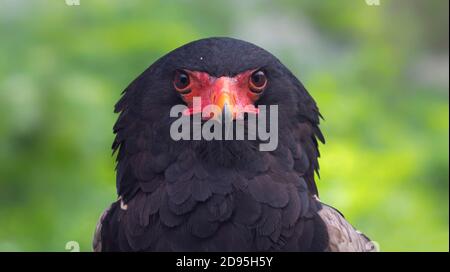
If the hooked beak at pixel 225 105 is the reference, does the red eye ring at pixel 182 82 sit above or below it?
above

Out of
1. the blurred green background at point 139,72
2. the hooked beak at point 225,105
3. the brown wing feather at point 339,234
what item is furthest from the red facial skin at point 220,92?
the blurred green background at point 139,72

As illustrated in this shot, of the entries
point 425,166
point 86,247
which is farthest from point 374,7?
point 86,247

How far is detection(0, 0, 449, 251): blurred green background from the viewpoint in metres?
6.31

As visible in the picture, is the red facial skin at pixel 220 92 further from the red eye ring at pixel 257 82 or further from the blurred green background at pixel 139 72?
the blurred green background at pixel 139 72

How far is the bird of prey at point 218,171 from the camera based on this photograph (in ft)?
13.9

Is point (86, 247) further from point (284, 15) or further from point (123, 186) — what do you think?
point (284, 15)

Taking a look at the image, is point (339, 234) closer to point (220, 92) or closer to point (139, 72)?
point (220, 92)

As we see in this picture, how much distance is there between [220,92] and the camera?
4211mm

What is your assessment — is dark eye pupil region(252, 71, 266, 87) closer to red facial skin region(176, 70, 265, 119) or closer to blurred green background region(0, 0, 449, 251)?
red facial skin region(176, 70, 265, 119)

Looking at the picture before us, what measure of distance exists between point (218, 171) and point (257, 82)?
0.41 meters

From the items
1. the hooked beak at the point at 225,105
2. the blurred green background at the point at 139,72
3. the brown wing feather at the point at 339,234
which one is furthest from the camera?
the blurred green background at the point at 139,72

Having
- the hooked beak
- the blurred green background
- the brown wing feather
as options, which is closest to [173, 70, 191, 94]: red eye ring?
the hooked beak

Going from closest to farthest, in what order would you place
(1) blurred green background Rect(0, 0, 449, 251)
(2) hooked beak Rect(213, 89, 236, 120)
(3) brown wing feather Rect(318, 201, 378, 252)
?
(2) hooked beak Rect(213, 89, 236, 120)
(3) brown wing feather Rect(318, 201, 378, 252)
(1) blurred green background Rect(0, 0, 449, 251)
